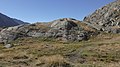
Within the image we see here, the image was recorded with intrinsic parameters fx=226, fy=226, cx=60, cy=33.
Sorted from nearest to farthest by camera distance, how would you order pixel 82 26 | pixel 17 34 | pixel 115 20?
pixel 17 34, pixel 82 26, pixel 115 20

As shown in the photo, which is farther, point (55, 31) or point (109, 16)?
point (109, 16)

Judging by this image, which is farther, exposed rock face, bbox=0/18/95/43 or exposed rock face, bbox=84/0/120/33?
exposed rock face, bbox=84/0/120/33

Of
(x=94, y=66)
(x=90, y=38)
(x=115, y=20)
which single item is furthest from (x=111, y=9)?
(x=94, y=66)

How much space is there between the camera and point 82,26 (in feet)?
276

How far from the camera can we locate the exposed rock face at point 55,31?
2953 inches

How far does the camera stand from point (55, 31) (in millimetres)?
78875

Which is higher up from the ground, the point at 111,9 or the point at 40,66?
the point at 111,9

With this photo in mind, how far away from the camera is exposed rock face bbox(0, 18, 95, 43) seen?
75000mm

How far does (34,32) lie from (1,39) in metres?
11.8

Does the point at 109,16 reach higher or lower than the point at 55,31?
higher

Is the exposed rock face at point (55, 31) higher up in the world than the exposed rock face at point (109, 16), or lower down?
lower down

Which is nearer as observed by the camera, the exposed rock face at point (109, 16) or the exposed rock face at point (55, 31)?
the exposed rock face at point (55, 31)

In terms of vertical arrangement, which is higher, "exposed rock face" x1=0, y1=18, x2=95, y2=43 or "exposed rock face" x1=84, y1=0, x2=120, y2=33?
"exposed rock face" x1=84, y1=0, x2=120, y2=33

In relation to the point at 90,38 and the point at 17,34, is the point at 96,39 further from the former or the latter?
the point at 17,34
